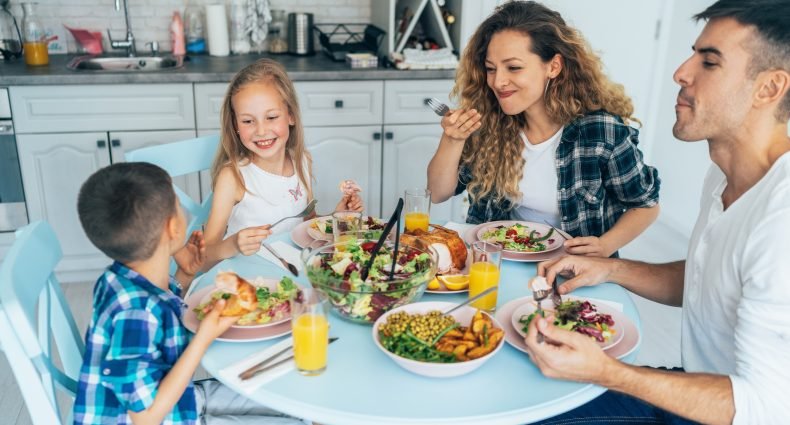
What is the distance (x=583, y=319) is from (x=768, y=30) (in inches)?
25.8

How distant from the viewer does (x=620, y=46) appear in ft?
12.2

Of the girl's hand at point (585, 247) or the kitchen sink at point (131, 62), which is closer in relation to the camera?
the girl's hand at point (585, 247)

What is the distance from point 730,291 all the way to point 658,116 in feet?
9.96

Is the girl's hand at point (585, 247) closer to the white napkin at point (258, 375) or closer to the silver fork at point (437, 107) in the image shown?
the silver fork at point (437, 107)

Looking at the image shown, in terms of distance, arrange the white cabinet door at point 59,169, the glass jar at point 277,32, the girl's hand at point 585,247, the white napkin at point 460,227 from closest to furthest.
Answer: the girl's hand at point 585,247, the white napkin at point 460,227, the white cabinet door at point 59,169, the glass jar at point 277,32

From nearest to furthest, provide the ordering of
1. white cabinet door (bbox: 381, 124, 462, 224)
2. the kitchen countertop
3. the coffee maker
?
the kitchen countertop
the coffee maker
white cabinet door (bbox: 381, 124, 462, 224)

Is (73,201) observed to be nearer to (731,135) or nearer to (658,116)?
(731,135)

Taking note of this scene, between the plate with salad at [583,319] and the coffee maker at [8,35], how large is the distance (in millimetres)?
2865

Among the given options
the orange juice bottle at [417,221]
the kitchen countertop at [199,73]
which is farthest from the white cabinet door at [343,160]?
the orange juice bottle at [417,221]

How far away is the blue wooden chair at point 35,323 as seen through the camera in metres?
1.23

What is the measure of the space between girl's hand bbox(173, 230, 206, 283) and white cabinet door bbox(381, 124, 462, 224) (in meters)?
1.63

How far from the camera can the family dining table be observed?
1120mm

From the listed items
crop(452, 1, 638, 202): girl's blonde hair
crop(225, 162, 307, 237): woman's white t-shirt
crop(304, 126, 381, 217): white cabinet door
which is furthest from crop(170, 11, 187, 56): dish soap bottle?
crop(452, 1, 638, 202): girl's blonde hair

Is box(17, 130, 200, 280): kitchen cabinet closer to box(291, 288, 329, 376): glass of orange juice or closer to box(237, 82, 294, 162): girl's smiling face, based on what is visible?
box(237, 82, 294, 162): girl's smiling face
